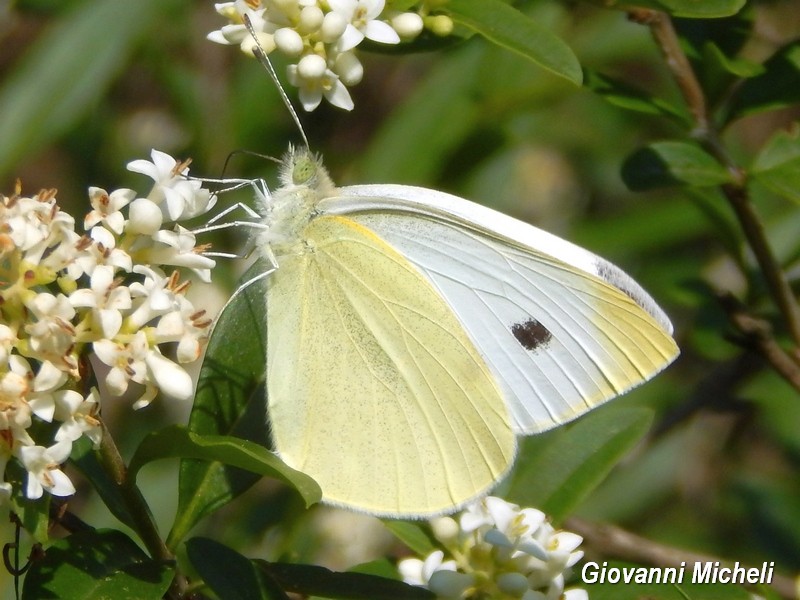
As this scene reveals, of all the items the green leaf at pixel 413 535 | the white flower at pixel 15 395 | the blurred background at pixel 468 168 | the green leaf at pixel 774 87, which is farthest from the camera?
the blurred background at pixel 468 168

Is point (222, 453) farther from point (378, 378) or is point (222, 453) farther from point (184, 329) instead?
point (378, 378)

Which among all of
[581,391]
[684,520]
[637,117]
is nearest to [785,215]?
[637,117]

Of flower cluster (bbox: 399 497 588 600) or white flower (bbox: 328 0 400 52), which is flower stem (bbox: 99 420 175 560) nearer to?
flower cluster (bbox: 399 497 588 600)

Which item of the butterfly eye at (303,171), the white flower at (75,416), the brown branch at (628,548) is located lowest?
the brown branch at (628,548)

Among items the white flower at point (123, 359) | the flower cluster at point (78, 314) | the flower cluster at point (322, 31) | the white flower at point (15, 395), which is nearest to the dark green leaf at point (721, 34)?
the flower cluster at point (322, 31)

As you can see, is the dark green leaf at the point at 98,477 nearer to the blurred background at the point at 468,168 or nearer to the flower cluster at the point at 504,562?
the flower cluster at the point at 504,562

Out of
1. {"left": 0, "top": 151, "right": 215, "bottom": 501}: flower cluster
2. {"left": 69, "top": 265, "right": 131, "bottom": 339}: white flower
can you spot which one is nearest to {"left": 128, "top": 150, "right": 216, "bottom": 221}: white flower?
{"left": 0, "top": 151, "right": 215, "bottom": 501}: flower cluster

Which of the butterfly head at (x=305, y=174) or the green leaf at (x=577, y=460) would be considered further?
the butterfly head at (x=305, y=174)
